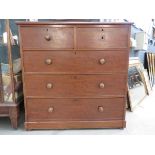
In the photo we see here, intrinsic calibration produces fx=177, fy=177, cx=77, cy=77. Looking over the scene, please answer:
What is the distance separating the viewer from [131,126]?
1718 mm

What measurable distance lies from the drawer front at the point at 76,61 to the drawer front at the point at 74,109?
0.93 ft

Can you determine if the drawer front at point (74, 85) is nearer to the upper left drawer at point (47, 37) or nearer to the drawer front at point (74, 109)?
the drawer front at point (74, 109)

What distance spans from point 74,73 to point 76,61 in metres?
0.11

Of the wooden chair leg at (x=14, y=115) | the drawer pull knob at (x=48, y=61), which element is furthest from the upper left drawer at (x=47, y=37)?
the wooden chair leg at (x=14, y=115)

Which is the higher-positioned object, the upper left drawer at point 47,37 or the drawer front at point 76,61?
the upper left drawer at point 47,37

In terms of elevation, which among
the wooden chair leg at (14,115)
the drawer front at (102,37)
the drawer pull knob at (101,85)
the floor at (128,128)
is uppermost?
the drawer front at (102,37)

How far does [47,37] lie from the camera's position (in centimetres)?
143

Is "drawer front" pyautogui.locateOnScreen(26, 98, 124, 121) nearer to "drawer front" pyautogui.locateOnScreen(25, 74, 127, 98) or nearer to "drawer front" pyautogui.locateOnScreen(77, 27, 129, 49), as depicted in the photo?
"drawer front" pyautogui.locateOnScreen(25, 74, 127, 98)

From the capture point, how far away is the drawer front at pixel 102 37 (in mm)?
1446

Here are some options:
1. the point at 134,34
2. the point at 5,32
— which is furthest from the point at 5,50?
the point at 134,34

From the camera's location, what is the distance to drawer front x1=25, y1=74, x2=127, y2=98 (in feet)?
5.04

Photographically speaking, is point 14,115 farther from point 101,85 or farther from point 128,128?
point 128,128
